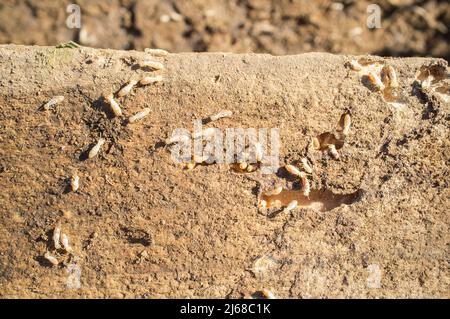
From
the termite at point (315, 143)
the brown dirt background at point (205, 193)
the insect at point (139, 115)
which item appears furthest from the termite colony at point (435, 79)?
the insect at point (139, 115)

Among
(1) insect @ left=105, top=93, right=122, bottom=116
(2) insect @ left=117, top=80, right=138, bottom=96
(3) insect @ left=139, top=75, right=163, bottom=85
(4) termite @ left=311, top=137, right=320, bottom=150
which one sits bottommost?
(4) termite @ left=311, top=137, right=320, bottom=150

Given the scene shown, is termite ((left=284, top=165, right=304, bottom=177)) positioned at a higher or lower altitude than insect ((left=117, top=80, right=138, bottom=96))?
lower

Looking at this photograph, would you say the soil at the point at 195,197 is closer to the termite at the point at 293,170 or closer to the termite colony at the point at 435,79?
the termite at the point at 293,170

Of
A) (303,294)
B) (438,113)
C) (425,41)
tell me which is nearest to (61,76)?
(303,294)

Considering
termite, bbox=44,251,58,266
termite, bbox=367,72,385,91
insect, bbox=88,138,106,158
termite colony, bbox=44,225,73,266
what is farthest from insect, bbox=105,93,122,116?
termite, bbox=367,72,385,91

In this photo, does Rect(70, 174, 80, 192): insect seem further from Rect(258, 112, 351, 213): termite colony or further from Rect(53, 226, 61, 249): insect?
Rect(258, 112, 351, 213): termite colony
